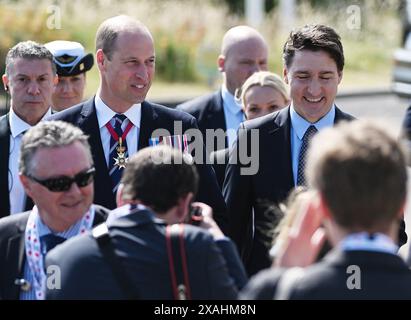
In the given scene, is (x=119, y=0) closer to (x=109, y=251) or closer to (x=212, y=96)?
(x=212, y=96)

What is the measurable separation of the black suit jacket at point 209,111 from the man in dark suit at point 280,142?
6.55 feet

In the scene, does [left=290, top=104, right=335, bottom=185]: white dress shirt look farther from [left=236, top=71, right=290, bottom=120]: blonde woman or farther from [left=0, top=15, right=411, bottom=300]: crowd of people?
[left=236, top=71, right=290, bottom=120]: blonde woman

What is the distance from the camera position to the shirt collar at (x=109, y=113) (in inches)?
226

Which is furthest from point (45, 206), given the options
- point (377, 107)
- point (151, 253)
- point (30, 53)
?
point (377, 107)

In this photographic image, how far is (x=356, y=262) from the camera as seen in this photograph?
3119mm

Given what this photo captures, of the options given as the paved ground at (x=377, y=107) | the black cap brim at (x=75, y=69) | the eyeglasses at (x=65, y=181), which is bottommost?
the paved ground at (x=377, y=107)

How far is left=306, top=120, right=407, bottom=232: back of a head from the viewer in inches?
118

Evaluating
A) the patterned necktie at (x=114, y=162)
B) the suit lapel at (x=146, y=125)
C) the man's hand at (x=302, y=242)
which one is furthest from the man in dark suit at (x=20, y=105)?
the man's hand at (x=302, y=242)

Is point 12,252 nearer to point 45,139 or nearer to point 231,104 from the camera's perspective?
point 45,139

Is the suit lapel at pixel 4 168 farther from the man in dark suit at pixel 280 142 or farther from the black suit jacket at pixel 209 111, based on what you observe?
the black suit jacket at pixel 209 111

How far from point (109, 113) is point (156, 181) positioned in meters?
2.10

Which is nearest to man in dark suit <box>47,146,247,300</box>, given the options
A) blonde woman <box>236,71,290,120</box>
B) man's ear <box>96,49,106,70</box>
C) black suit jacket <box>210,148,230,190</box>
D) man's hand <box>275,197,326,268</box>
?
man's hand <box>275,197,326,268</box>

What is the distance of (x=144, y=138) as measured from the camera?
5.68m

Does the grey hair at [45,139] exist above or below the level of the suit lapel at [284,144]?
above
